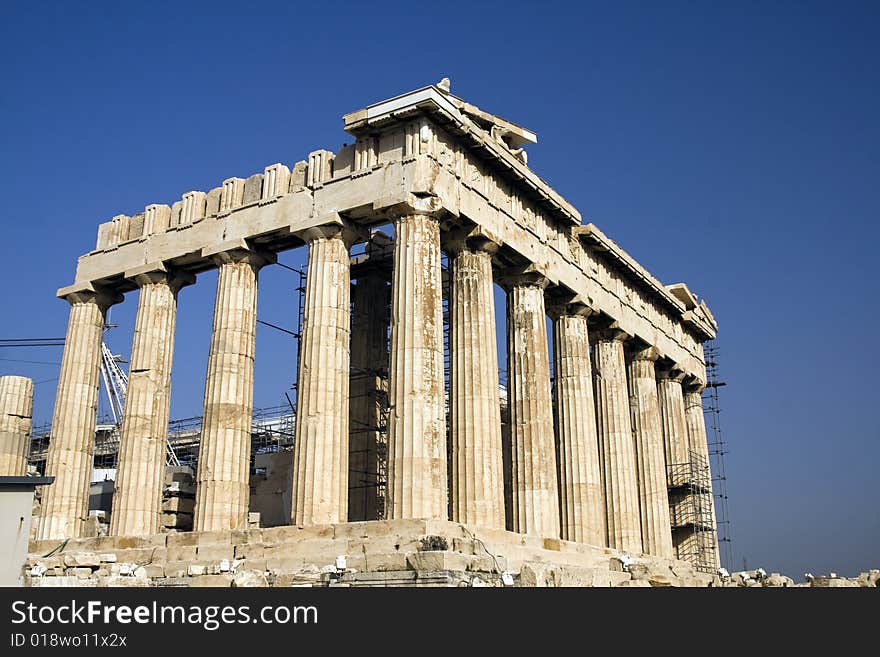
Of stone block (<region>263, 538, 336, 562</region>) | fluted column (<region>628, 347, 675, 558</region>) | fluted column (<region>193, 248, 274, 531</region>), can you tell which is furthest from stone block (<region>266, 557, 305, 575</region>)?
fluted column (<region>628, 347, 675, 558</region>)

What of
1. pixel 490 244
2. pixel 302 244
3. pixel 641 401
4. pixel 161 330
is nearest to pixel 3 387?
pixel 161 330

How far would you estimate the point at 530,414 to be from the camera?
32312mm

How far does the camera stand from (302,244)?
106 ft

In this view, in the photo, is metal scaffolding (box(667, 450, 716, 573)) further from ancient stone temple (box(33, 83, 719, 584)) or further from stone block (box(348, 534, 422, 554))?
stone block (box(348, 534, 422, 554))

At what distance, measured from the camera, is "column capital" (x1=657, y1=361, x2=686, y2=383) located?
44.8 m

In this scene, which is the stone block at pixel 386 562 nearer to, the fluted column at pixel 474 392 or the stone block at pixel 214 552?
the stone block at pixel 214 552

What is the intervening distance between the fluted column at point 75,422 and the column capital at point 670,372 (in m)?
23.4

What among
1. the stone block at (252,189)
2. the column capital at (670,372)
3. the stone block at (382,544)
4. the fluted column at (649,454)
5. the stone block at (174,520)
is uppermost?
the stone block at (252,189)

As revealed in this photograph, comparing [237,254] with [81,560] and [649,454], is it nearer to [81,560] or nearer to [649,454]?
[81,560]

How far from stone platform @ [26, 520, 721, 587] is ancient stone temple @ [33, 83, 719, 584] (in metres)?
0.09

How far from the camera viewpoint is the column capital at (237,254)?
32.1 meters

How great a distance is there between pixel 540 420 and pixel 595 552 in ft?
14.7

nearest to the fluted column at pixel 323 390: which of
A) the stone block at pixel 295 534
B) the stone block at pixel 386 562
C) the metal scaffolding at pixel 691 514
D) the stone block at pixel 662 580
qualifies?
the stone block at pixel 295 534
